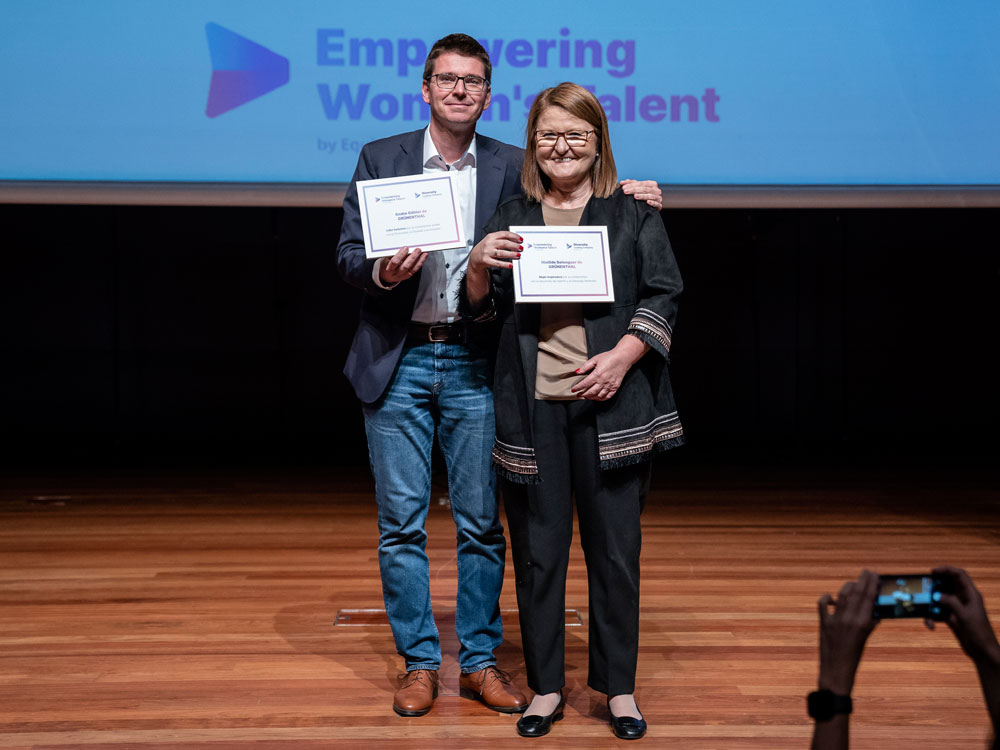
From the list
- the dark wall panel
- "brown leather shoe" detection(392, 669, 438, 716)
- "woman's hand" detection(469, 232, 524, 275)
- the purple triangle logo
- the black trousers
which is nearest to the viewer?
"woman's hand" detection(469, 232, 524, 275)

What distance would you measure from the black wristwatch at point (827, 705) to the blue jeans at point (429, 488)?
1.38 m

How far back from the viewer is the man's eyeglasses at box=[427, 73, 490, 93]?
2.11m

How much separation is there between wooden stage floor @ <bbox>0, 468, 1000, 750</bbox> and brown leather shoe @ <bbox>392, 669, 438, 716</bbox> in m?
0.03

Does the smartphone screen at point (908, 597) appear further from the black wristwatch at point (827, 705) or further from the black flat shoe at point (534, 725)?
the black flat shoe at point (534, 725)

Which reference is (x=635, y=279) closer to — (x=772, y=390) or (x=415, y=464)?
(x=415, y=464)

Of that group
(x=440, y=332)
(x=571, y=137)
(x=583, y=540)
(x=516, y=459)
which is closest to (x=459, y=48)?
(x=571, y=137)

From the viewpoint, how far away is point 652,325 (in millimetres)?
1979

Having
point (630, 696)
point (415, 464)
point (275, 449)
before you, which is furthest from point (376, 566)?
point (275, 449)

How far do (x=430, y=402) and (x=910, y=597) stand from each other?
1475 mm

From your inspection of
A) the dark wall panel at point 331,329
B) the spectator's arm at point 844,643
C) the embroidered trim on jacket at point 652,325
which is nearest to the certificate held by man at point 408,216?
the embroidered trim on jacket at point 652,325

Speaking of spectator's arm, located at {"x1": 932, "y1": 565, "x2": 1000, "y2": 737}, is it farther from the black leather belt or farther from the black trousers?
the black leather belt

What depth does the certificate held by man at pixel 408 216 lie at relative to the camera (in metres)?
2.02

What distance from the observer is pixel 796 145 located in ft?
11.6

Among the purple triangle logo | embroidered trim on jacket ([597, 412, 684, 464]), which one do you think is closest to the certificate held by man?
embroidered trim on jacket ([597, 412, 684, 464])
